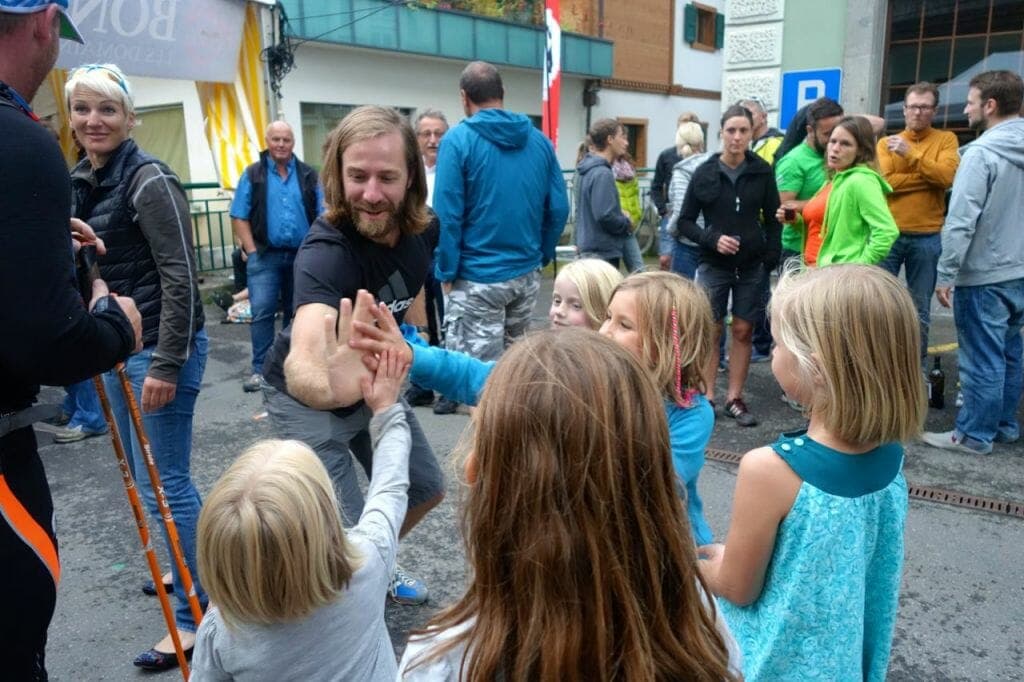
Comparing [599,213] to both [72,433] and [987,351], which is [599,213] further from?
[72,433]

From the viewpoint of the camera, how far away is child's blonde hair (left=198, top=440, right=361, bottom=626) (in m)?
1.58

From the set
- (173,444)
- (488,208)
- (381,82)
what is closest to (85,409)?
(173,444)

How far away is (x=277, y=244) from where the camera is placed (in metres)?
5.97

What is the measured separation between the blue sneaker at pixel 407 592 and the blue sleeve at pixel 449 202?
2.04 meters

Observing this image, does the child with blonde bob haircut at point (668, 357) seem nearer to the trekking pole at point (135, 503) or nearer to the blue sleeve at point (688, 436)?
the blue sleeve at point (688, 436)

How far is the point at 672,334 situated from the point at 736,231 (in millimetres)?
3145

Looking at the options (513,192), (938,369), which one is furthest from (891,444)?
(938,369)

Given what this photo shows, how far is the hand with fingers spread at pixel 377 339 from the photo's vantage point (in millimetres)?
1859

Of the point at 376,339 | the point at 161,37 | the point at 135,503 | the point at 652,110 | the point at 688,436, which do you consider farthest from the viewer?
the point at 652,110

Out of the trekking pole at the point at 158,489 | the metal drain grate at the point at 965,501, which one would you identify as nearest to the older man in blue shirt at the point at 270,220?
the trekking pole at the point at 158,489

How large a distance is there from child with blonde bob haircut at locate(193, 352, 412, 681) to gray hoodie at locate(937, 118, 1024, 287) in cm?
387

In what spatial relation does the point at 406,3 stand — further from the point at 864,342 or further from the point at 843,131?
the point at 864,342

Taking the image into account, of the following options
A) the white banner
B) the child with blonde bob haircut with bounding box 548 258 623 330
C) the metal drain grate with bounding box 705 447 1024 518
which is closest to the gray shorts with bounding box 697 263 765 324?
the metal drain grate with bounding box 705 447 1024 518

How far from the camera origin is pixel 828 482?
1.60 m
